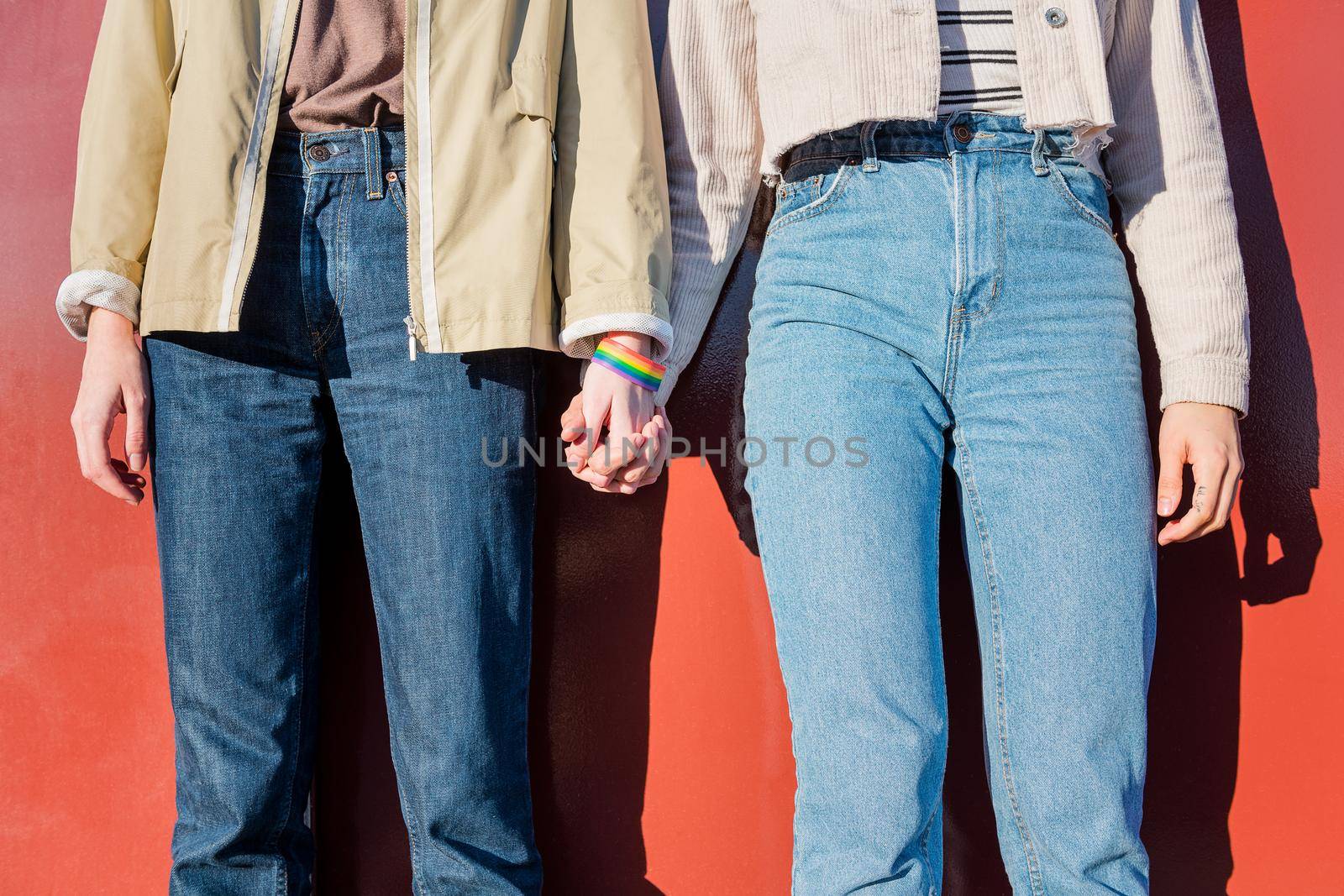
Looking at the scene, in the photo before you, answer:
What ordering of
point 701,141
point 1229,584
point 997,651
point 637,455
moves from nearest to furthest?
point 997,651 → point 637,455 → point 701,141 → point 1229,584

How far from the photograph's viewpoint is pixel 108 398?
1.34 metres

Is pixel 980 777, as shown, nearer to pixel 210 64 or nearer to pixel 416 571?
pixel 416 571

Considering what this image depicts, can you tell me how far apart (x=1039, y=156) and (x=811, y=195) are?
0.30 metres

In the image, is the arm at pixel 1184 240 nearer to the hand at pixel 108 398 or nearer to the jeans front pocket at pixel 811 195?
the jeans front pocket at pixel 811 195

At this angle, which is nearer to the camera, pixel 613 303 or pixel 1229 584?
pixel 613 303

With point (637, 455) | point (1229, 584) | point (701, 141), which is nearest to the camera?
point (637, 455)

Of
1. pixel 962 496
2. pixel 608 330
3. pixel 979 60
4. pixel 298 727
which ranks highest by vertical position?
pixel 979 60

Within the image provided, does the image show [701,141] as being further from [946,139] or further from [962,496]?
[962,496]

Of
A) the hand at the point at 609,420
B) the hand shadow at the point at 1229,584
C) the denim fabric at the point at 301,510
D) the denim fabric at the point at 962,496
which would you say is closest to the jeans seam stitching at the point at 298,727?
the denim fabric at the point at 301,510

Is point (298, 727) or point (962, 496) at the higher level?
point (962, 496)

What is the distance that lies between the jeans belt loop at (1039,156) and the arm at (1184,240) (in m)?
0.24

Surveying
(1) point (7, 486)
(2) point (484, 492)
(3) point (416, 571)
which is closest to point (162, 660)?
(1) point (7, 486)

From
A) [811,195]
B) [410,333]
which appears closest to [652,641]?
[410,333]

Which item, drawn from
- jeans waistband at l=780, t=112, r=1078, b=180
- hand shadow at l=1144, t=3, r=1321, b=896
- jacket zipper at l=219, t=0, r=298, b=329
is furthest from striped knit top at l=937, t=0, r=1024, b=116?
jacket zipper at l=219, t=0, r=298, b=329
